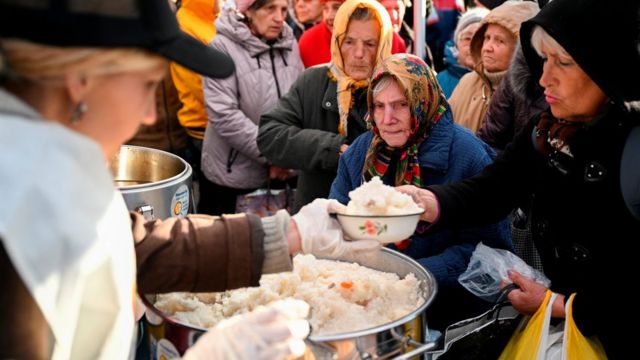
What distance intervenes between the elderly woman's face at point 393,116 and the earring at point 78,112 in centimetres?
157

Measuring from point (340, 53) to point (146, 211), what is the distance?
4.62ft

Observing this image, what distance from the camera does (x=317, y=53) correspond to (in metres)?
4.12

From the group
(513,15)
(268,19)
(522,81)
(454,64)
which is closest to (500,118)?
(522,81)

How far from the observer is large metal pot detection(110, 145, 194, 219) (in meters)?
2.30

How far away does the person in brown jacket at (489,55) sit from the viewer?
12.3 feet

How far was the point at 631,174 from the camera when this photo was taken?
166 centimetres

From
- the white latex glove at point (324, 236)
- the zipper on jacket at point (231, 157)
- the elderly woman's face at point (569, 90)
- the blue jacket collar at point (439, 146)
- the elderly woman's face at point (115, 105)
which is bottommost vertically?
the zipper on jacket at point (231, 157)

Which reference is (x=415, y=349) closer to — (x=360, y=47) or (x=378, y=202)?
(x=378, y=202)

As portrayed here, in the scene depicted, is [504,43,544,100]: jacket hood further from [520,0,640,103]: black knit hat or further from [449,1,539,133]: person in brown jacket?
[520,0,640,103]: black knit hat

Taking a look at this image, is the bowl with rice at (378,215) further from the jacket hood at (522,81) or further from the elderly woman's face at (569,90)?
the jacket hood at (522,81)

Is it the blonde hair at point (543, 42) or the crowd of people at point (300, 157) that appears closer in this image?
the crowd of people at point (300, 157)

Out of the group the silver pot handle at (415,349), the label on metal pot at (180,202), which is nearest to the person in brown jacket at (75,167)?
the silver pot handle at (415,349)

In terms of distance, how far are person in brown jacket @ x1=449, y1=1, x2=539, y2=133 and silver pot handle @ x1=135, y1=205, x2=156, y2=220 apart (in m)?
2.19

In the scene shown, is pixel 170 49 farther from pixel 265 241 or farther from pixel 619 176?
pixel 619 176
